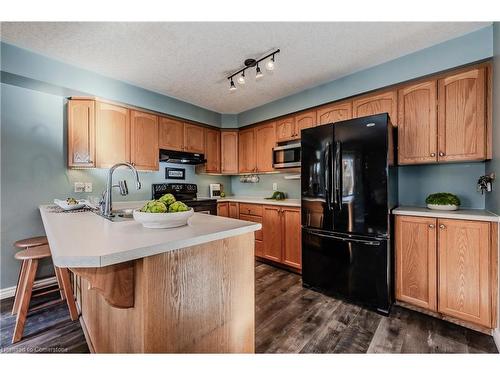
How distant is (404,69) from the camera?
2.19 meters

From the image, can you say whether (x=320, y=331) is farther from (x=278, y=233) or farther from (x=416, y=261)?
(x=278, y=233)

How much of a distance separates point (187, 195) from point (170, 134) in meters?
1.00

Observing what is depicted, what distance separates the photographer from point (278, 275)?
9.05 feet

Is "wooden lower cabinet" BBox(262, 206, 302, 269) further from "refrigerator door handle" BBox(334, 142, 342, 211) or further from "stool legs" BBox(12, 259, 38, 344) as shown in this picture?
"stool legs" BBox(12, 259, 38, 344)

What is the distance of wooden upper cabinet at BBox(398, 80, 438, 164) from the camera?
6.62 feet

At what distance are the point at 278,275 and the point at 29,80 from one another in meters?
3.41

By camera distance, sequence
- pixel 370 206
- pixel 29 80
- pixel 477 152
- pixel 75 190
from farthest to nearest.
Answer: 1. pixel 75 190
2. pixel 29 80
3. pixel 370 206
4. pixel 477 152

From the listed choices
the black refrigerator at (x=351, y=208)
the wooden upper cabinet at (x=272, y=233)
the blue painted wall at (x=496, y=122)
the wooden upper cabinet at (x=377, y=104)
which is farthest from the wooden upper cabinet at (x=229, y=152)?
the blue painted wall at (x=496, y=122)

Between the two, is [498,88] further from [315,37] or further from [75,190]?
[75,190]

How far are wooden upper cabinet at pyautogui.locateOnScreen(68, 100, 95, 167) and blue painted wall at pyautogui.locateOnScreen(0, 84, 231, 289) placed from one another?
18cm

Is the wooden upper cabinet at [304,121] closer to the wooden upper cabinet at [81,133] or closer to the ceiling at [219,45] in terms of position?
the ceiling at [219,45]

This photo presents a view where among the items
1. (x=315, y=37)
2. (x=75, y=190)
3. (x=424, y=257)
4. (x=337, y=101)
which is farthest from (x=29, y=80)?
(x=424, y=257)

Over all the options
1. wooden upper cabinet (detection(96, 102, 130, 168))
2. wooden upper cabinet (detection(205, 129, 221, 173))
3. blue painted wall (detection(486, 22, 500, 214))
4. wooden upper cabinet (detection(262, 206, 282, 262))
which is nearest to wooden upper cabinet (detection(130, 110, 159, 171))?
wooden upper cabinet (detection(96, 102, 130, 168))

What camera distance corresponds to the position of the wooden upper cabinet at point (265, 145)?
3.41m
